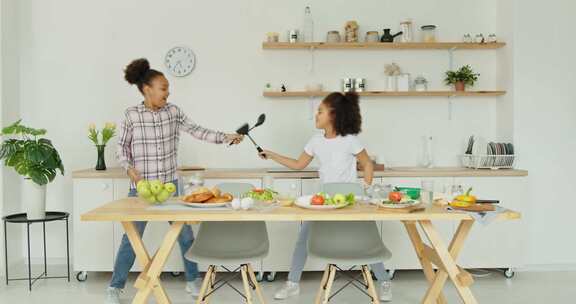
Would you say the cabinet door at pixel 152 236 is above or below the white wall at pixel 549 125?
below

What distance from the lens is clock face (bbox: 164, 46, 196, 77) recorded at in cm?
433

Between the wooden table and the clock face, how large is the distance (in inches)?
71.5

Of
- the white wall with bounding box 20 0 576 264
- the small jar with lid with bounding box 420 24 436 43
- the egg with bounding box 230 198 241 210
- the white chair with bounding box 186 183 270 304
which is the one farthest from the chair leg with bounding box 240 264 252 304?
the small jar with lid with bounding box 420 24 436 43

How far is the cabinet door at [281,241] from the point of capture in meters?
3.85

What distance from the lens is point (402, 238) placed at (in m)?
3.90

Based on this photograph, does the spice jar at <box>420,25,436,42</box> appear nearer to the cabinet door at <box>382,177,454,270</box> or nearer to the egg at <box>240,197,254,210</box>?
the cabinet door at <box>382,177,454,270</box>

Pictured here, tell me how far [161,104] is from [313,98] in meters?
1.50

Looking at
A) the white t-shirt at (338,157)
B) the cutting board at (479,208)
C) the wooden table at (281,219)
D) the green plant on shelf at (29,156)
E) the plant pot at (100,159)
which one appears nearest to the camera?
the wooden table at (281,219)

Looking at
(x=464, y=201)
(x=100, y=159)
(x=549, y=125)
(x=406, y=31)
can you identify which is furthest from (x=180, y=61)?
(x=549, y=125)

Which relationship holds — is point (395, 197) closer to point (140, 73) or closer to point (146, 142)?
point (146, 142)

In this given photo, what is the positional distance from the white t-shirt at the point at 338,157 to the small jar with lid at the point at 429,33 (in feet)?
4.67

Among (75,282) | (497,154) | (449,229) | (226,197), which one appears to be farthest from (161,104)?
(497,154)

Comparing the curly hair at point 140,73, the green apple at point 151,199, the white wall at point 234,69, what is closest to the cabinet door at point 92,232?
the white wall at point 234,69

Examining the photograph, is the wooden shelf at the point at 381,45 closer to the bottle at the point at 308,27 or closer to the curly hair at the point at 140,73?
the bottle at the point at 308,27
